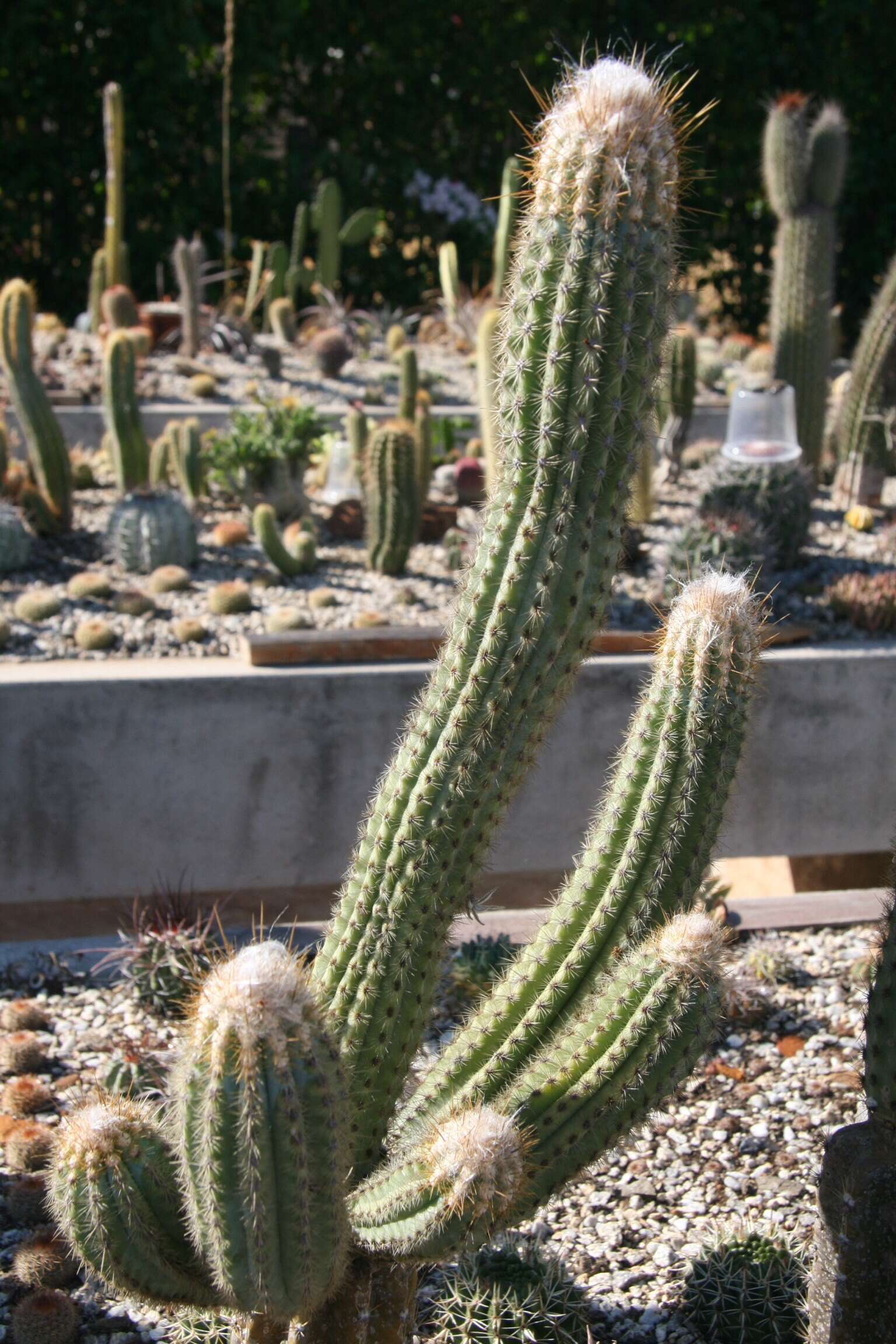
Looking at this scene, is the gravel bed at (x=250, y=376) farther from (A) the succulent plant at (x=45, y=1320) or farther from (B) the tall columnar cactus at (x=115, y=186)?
(A) the succulent plant at (x=45, y=1320)

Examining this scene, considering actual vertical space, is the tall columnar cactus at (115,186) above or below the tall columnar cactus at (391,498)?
above

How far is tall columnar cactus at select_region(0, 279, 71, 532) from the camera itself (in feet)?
18.7

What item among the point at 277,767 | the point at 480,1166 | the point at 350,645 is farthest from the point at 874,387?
the point at 480,1166

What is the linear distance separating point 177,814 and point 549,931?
2625 mm

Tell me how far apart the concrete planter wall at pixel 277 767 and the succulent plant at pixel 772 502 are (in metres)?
0.70

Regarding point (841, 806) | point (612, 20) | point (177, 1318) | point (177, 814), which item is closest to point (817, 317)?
point (841, 806)

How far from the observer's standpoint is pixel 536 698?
2072 mm

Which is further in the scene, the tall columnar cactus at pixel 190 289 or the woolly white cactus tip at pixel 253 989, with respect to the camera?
the tall columnar cactus at pixel 190 289

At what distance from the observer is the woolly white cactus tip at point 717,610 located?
2.15 meters

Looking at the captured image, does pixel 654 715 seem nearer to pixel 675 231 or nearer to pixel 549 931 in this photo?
pixel 549 931

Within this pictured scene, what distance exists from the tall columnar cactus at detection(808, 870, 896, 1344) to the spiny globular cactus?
0.30m

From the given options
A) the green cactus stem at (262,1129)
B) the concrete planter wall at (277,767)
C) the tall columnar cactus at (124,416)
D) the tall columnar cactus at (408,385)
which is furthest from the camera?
the tall columnar cactus at (408,385)

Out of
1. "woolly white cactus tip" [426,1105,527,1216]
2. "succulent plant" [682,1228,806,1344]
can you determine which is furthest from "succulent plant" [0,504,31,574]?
"woolly white cactus tip" [426,1105,527,1216]

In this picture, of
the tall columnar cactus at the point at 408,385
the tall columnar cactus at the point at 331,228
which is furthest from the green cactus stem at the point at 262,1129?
the tall columnar cactus at the point at 331,228
